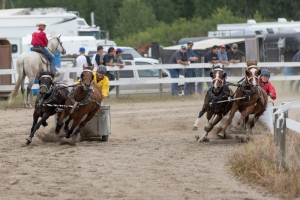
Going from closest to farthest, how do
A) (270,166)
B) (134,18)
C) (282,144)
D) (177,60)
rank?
(282,144)
(270,166)
(177,60)
(134,18)

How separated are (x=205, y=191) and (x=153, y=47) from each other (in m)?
32.2

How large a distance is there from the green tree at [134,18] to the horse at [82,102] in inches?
1927

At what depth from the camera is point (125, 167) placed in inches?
458

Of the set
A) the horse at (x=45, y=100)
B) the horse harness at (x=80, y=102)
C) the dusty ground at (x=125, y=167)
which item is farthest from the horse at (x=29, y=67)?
the horse harness at (x=80, y=102)

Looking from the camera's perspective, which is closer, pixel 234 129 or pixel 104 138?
pixel 234 129

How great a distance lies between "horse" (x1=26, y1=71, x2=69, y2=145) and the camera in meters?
14.3

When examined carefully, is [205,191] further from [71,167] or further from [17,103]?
[17,103]

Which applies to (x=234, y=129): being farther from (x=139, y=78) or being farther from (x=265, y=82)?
(x=139, y=78)

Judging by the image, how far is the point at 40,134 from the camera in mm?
15406

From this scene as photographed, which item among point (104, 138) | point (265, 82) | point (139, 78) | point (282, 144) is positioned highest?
point (265, 82)

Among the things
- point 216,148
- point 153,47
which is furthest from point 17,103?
point 153,47

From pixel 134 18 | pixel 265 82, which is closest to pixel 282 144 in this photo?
pixel 265 82

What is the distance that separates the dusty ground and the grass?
6.4 inches

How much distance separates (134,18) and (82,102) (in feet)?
166
